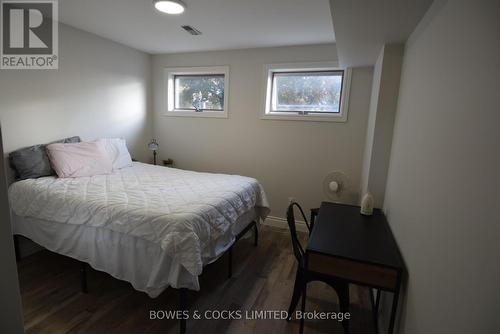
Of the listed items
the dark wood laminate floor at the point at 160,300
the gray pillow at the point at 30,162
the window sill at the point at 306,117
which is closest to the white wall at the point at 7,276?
the dark wood laminate floor at the point at 160,300

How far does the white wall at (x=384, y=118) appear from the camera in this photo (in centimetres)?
202

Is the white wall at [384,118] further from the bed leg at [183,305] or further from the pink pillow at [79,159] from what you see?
the pink pillow at [79,159]

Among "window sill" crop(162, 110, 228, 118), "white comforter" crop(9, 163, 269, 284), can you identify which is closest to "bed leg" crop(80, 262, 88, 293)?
"white comforter" crop(9, 163, 269, 284)

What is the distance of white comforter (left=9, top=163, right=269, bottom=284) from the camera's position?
5.49 feet

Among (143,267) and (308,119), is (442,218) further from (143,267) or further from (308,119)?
(308,119)

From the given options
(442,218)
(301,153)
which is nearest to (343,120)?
(301,153)

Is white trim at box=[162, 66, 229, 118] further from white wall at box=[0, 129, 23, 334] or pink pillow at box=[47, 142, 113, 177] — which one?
white wall at box=[0, 129, 23, 334]

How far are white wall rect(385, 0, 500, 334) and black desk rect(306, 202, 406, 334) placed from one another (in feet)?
0.25

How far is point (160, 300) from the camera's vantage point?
2045 millimetres

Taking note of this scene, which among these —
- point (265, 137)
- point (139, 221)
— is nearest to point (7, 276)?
point (139, 221)

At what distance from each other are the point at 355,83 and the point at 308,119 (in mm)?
669

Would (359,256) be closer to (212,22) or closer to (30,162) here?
(212,22)

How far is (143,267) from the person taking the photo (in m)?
1.75

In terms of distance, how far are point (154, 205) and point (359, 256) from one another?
1413mm
